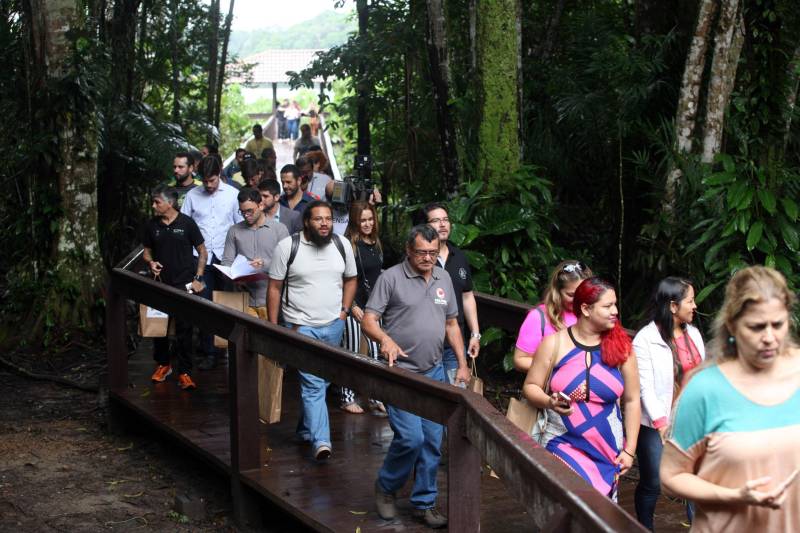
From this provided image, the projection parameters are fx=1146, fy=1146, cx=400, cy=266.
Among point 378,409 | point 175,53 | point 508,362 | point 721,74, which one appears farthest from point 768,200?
point 175,53

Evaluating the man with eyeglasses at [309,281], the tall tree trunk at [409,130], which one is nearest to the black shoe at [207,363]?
the man with eyeglasses at [309,281]

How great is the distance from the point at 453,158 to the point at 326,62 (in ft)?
13.3

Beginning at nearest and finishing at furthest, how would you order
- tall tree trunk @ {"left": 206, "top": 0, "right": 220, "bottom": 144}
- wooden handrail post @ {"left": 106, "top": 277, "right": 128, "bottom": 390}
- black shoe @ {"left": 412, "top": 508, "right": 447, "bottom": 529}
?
1. black shoe @ {"left": 412, "top": 508, "right": 447, "bottom": 529}
2. wooden handrail post @ {"left": 106, "top": 277, "right": 128, "bottom": 390}
3. tall tree trunk @ {"left": 206, "top": 0, "right": 220, "bottom": 144}

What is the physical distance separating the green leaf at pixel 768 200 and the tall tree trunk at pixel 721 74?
0.87 m

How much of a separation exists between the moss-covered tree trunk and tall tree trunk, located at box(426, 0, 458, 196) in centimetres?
149

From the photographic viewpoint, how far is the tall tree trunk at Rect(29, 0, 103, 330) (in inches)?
488

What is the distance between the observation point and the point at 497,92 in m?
11.2

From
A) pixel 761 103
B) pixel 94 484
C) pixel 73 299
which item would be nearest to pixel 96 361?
pixel 73 299

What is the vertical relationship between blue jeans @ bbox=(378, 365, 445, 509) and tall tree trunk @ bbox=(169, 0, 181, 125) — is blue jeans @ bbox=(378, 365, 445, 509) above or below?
below

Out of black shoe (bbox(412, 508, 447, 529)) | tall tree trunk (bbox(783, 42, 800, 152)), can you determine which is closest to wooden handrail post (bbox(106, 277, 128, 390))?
black shoe (bbox(412, 508, 447, 529))

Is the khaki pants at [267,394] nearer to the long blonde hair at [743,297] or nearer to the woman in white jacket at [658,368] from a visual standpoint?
the woman in white jacket at [658,368]

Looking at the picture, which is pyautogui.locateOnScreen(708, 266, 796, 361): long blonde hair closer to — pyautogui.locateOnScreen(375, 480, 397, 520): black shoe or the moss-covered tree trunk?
pyautogui.locateOnScreen(375, 480, 397, 520): black shoe

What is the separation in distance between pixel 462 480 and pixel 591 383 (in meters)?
0.71

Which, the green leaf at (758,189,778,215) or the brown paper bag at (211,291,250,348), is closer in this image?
the brown paper bag at (211,291,250,348)
